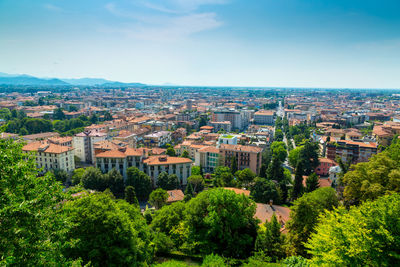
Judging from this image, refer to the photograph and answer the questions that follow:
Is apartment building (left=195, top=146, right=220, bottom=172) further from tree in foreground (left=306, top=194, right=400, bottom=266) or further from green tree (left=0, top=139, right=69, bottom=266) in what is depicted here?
green tree (left=0, top=139, right=69, bottom=266)

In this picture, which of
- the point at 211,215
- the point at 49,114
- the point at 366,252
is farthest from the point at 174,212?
the point at 49,114

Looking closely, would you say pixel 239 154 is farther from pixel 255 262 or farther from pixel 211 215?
pixel 255 262

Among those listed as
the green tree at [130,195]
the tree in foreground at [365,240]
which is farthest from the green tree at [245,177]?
the tree in foreground at [365,240]

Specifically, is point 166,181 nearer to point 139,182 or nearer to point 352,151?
point 139,182

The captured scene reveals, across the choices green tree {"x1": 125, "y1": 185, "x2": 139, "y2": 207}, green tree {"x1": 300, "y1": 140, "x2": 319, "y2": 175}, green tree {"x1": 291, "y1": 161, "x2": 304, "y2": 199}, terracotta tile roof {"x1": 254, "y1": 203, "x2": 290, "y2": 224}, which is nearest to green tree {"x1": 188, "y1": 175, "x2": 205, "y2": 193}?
green tree {"x1": 125, "y1": 185, "x2": 139, "y2": 207}

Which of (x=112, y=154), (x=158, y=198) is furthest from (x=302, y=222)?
(x=112, y=154)
